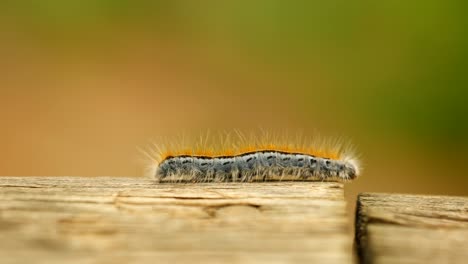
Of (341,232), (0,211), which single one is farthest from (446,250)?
(0,211)

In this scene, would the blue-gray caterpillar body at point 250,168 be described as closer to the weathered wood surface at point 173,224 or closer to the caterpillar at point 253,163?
the caterpillar at point 253,163

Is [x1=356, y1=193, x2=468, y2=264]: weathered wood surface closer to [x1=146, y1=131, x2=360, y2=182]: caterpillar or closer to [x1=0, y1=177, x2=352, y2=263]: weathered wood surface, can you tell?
[x1=0, y1=177, x2=352, y2=263]: weathered wood surface

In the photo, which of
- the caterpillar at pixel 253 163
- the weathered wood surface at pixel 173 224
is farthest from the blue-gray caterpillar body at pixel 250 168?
the weathered wood surface at pixel 173 224

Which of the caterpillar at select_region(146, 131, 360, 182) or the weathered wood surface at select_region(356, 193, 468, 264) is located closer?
the weathered wood surface at select_region(356, 193, 468, 264)

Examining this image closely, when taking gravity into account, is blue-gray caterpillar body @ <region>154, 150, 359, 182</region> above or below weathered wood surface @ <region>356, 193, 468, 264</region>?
above

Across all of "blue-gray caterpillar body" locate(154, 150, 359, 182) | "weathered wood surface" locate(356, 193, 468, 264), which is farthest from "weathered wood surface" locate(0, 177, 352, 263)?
"blue-gray caterpillar body" locate(154, 150, 359, 182)

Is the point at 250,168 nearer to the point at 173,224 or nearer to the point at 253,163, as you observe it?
the point at 253,163

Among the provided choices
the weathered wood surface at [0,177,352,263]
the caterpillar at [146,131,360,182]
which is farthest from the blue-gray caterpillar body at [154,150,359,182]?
the weathered wood surface at [0,177,352,263]
